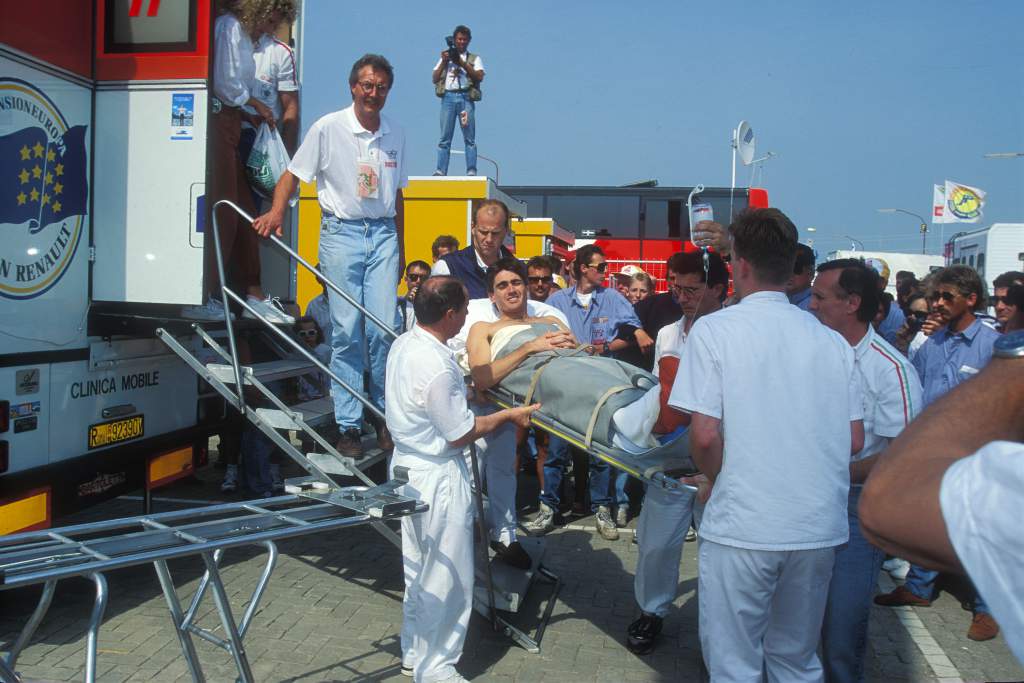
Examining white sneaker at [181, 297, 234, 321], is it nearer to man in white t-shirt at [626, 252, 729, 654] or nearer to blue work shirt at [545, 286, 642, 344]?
man in white t-shirt at [626, 252, 729, 654]

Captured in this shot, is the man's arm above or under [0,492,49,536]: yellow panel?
above

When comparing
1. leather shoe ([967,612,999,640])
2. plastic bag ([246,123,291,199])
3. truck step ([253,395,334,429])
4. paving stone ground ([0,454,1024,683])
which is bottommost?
paving stone ground ([0,454,1024,683])

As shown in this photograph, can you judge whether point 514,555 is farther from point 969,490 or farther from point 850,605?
point 969,490

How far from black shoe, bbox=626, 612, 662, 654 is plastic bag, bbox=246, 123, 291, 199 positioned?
353cm

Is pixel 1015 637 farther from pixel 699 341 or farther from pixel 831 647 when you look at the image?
pixel 831 647

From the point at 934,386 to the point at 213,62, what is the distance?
489 cm

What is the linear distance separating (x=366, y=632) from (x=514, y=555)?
950 mm

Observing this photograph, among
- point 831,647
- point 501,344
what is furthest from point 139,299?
point 831,647

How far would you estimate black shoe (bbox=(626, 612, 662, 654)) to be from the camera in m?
4.51

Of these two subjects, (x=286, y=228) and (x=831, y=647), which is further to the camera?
(x=286, y=228)

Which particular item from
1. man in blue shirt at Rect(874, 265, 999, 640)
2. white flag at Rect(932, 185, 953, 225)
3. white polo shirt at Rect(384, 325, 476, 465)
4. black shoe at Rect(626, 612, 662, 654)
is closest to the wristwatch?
white polo shirt at Rect(384, 325, 476, 465)

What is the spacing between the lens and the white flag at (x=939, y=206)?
31.7 m

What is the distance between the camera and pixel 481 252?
5.55 meters

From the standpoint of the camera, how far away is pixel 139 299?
496 centimetres
